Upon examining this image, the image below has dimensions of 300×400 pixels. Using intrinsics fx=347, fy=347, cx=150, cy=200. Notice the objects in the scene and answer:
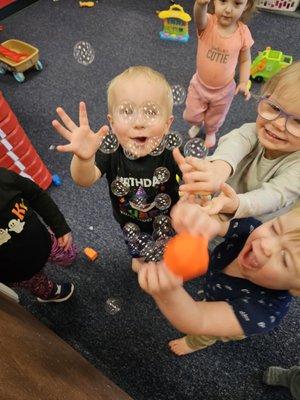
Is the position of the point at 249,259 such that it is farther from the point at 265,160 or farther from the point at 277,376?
the point at 277,376

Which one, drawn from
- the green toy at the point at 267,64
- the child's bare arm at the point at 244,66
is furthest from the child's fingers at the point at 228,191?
the green toy at the point at 267,64

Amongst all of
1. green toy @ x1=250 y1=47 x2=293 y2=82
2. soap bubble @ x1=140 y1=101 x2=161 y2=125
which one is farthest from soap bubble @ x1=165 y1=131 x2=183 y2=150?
green toy @ x1=250 y1=47 x2=293 y2=82

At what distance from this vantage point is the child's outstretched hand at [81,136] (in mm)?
957

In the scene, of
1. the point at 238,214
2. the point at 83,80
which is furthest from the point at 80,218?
the point at 83,80

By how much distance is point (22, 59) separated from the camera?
8.38 ft

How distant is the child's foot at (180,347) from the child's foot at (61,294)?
0.51 meters

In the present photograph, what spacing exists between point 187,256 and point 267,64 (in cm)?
223

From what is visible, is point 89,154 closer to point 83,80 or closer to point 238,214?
point 238,214

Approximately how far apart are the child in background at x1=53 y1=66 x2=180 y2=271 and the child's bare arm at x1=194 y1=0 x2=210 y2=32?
717 mm

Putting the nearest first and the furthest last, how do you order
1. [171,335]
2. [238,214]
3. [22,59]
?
[238,214] → [171,335] → [22,59]

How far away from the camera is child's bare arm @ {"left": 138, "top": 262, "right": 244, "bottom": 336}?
2.22 ft

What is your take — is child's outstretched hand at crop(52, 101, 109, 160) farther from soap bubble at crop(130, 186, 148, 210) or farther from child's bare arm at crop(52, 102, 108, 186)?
soap bubble at crop(130, 186, 148, 210)

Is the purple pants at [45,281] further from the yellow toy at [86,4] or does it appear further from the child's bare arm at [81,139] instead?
the yellow toy at [86,4]

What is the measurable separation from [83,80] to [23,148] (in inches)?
42.7
